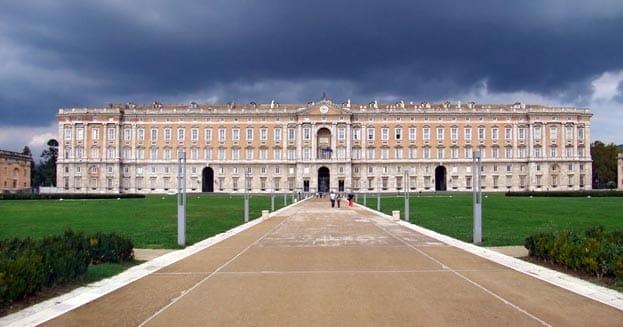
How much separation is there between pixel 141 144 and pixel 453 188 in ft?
198

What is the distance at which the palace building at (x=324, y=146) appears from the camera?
99.3 meters

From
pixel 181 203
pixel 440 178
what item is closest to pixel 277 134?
pixel 440 178

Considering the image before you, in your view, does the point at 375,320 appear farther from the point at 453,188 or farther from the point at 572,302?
the point at 453,188

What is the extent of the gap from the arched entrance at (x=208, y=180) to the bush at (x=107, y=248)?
90.4 metres

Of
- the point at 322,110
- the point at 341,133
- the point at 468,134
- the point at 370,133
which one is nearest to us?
the point at 322,110

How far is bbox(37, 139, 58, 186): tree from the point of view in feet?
432

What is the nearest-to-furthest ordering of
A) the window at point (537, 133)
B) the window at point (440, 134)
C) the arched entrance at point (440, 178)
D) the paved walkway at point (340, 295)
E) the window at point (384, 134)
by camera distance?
the paved walkway at point (340, 295) → the window at point (537, 133) → the window at point (440, 134) → the window at point (384, 134) → the arched entrance at point (440, 178)

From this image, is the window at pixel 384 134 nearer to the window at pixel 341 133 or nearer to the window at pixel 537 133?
the window at pixel 341 133

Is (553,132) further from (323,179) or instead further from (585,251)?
(585,251)

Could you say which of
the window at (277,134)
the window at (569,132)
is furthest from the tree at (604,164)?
the window at (277,134)

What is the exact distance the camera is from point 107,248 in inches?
495

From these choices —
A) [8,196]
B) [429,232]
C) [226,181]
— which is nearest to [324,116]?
[226,181]

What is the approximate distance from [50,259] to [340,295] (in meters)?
5.27

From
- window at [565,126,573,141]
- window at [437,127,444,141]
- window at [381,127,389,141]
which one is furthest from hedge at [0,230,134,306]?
window at [565,126,573,141]
